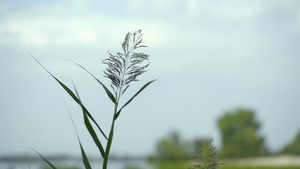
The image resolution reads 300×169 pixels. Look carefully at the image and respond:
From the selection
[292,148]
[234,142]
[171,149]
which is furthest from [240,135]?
[171,149]

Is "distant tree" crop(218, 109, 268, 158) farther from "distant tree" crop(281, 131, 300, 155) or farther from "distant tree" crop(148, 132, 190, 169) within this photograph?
"distant tree" crop(148, 132, 190, 169)

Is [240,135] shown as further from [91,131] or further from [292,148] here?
[91,131]

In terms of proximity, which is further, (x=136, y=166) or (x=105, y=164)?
(x=136, y=166)

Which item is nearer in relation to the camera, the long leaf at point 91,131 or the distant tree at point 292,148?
the long leaf at point 91,131

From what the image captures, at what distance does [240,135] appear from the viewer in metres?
33.8

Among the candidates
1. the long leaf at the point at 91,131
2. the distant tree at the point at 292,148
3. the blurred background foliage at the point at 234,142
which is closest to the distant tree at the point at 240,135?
the blurred background foliage at the point at 234,142

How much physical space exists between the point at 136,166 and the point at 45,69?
6.21 m

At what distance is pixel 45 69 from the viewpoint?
5.10 feet

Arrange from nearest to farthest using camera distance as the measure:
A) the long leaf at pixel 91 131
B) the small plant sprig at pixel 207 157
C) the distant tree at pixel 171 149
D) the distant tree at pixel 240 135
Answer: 1. the small plant sprig at pixel 207 157
2. the long leaf at pixel 91 131
3. the distant tree at pixel 171 149
4. the distant tree at pixel 240 135

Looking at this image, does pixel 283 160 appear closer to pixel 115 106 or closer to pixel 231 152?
pixel 231 152

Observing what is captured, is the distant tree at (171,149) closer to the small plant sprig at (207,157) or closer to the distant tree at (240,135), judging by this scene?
the distant tree at (240,135)

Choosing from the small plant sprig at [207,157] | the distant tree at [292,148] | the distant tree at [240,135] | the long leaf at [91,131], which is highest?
the distant tree at [240,135]

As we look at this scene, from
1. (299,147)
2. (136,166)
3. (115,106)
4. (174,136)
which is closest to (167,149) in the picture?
(174,136)

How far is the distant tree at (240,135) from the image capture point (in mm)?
32375
